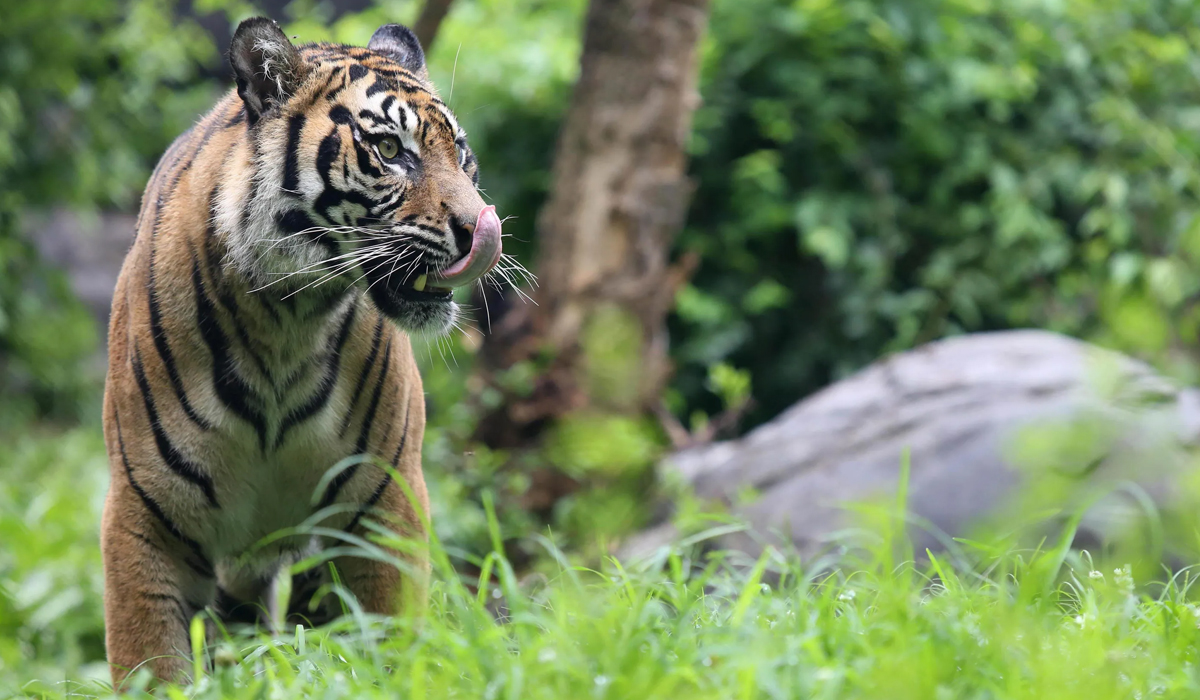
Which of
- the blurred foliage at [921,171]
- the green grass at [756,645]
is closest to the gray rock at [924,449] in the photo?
the blurred foliage at [921,171]

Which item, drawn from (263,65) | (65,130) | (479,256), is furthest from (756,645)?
(65,130)

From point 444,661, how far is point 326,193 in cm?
130

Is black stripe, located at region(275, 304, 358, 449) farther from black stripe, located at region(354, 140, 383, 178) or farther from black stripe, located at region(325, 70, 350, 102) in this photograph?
black stripe, located at region(325, 70, 350, 102)

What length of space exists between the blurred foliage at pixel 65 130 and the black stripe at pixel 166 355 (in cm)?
Result: 610

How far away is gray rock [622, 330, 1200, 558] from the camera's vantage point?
15.3 ft

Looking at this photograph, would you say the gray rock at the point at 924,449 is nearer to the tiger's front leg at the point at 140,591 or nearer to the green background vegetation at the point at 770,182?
the green background vegetation at the point at 770,182

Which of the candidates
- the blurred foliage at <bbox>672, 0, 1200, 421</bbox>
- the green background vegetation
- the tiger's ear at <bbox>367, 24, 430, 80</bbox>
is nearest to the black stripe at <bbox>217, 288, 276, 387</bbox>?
the tiger's ear at <bbox>367, 24, 430, 80</bbox>

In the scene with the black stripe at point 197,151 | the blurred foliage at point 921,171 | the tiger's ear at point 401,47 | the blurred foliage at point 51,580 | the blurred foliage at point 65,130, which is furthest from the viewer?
the blurred foliage at point 65,130

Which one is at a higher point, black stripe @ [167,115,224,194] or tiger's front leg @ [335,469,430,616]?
black stripe @ [167,115,224,194]

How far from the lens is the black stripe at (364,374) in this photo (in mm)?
3035

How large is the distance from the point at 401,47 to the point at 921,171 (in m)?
5.75

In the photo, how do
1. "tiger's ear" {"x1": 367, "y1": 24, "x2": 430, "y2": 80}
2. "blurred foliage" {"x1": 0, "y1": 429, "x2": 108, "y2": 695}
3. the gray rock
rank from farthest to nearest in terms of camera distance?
1. "blurred foliage" {"x1": 0, "y1": 429, "x2": 108, "y2": 695}
2. the gray rock
3. "tiger's ear" {"x1": 367, "y1": 24, "x2": 430, "y2": 80}

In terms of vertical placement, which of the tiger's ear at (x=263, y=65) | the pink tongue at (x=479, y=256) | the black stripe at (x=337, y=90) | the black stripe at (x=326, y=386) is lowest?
the black stripe at (x=326, y=386)

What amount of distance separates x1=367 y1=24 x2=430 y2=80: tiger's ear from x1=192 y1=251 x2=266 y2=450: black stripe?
0.87m
